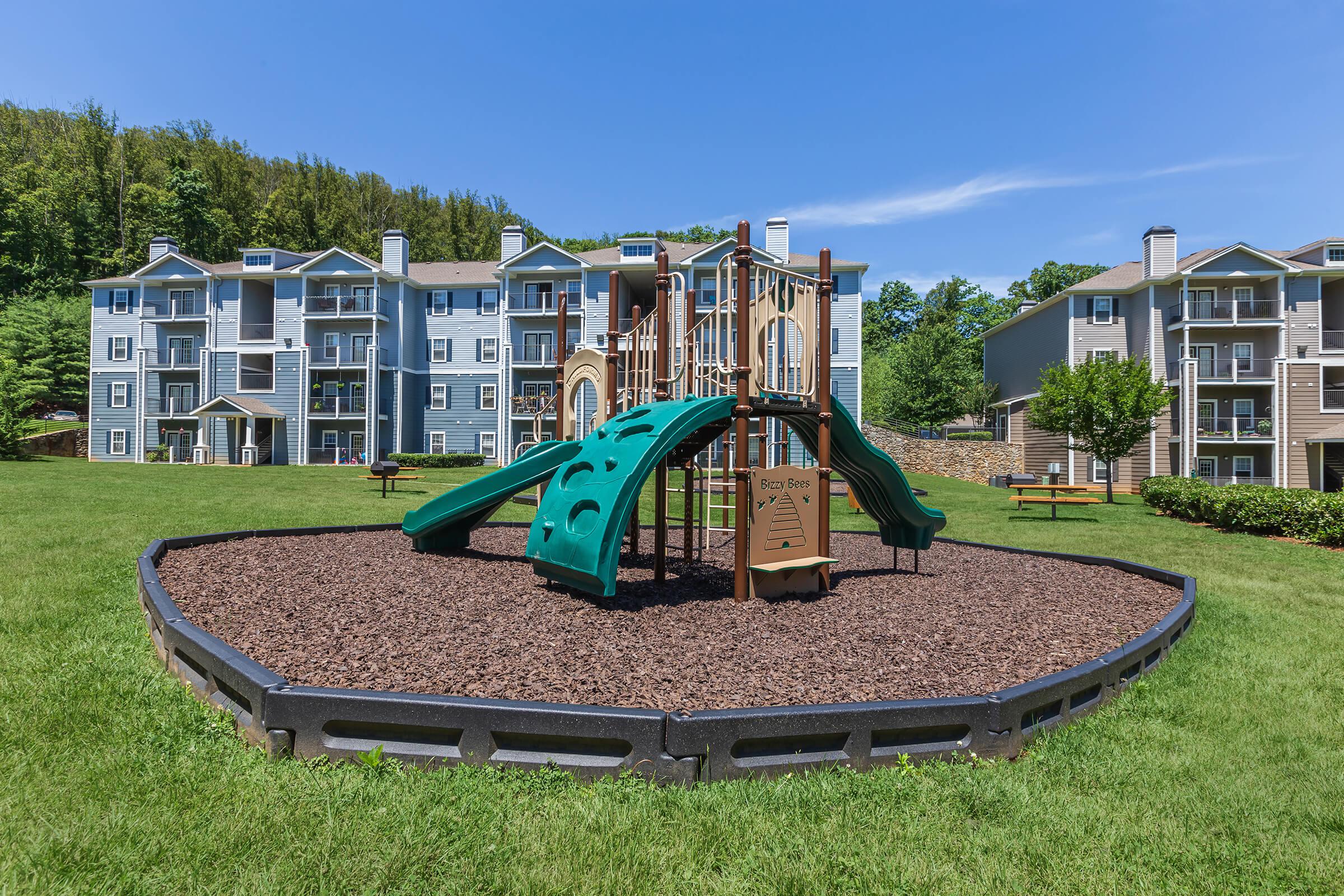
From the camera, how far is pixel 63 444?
4147 centimetres

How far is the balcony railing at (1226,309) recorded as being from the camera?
109 feet

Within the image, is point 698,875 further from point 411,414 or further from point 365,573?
point 411,414

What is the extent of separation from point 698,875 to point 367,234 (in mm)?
71406

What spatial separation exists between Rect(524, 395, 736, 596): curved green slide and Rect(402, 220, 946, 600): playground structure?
0.05ft

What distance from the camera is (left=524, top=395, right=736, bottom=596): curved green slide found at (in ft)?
20.1

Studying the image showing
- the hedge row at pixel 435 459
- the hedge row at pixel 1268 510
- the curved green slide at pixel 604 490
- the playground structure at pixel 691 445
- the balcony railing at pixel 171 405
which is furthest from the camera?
the balcony railing at pixel 171 405

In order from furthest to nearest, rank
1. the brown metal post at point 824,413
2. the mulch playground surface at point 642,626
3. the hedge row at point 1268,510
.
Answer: the hedge row at point 1268,510 < the brown metal post at point 824,413 < the mulch playground surface at point 642,626

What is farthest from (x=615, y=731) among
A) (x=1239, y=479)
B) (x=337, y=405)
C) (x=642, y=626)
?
(x=337, y=405)

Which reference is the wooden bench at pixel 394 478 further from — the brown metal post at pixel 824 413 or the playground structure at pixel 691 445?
the brown metal post at pixel 824 413

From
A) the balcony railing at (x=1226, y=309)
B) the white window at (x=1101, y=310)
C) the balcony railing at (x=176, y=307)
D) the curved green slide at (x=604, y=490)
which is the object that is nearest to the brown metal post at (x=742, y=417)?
the curved green slide at (x=604, y=490)

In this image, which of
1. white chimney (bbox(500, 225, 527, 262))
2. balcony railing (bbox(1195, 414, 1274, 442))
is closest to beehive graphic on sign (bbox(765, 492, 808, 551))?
balcony railing (bbox(1195, 414, 1274, 442))

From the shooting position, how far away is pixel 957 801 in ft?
11.0

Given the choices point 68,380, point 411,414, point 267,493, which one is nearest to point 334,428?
point 411,414

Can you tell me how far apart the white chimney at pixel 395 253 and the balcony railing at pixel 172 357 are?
11.8m
